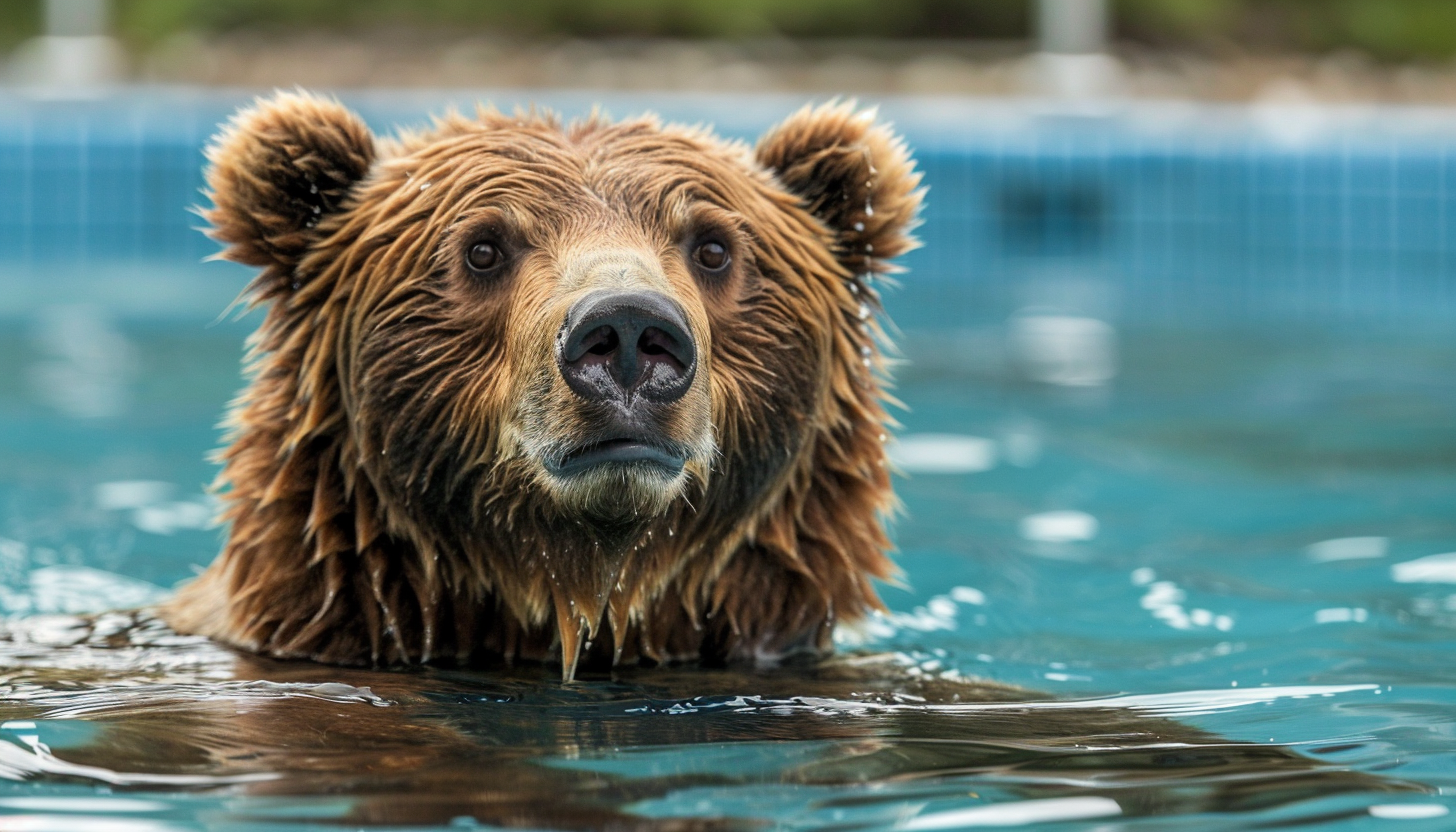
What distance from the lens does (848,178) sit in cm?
436

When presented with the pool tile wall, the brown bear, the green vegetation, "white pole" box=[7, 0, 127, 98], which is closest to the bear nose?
the brown bear

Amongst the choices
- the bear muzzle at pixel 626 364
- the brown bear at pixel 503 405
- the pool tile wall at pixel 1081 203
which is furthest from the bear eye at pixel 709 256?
the pool tile wall at pixel 1081 203

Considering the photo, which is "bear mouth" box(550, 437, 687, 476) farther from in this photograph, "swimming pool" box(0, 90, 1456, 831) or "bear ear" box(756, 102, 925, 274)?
"bear ear" box(756, 102, 925, 274)

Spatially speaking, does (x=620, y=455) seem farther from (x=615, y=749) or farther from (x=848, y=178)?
(x=848, y=178)

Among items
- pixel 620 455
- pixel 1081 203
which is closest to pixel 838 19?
pixel 1081 203

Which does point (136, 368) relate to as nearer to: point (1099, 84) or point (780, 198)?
point (780, 198)

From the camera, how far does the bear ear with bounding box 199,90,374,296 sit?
400 centimetres

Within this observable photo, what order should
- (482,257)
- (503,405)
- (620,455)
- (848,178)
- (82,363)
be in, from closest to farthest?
(620,455), (503,405), (482,257), (848,178), (82,363)

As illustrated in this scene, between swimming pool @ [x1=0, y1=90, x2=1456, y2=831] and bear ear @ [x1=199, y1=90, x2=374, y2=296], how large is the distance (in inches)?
35.1

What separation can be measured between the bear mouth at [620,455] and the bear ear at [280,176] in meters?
0.98

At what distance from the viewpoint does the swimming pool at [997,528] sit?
121 inches

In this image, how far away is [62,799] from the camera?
2.96 m

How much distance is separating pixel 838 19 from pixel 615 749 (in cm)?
1606

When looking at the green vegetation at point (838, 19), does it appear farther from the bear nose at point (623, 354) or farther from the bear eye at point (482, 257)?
the bear nose at point (623, 354)
